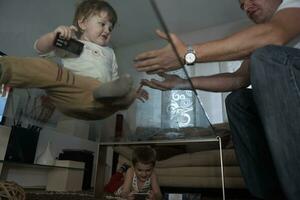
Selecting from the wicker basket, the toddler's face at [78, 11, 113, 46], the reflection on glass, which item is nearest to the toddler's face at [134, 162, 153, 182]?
the reflection on glass

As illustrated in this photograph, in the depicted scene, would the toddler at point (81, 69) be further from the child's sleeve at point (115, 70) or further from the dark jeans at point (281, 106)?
the dark jeans at point (281, 106)

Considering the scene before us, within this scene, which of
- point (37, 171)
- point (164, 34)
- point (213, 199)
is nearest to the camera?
point (164, 34)

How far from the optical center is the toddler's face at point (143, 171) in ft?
4.82

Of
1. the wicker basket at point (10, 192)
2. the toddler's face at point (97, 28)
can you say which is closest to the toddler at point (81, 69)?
the toddler's face at point (97, 28)

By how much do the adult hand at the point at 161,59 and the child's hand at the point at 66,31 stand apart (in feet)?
0.41

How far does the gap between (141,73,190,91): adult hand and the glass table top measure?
14mm

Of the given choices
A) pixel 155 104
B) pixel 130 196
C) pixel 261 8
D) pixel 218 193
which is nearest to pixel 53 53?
pixel 155 104

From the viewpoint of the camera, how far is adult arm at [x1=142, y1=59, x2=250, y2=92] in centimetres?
59

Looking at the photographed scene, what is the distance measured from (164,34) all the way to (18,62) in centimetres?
26

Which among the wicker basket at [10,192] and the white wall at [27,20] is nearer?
the white wall at [27,20]

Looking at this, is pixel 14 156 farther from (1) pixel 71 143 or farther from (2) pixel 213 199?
(2) pixel 213 199

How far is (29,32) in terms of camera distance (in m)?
0.44

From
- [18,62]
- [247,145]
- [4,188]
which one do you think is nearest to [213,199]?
[247,145]

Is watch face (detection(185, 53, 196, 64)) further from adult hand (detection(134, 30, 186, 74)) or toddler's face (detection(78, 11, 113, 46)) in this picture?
toddler's face (detection(78, 11, 113, 46))
